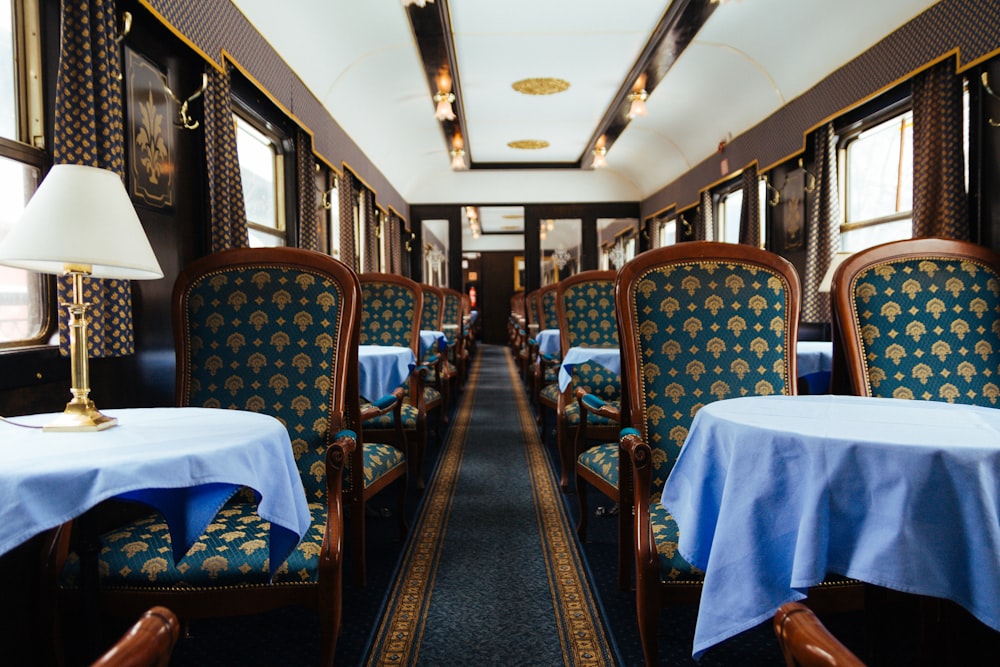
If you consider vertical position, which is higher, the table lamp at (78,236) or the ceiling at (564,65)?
→ the ceiling at (564,65)

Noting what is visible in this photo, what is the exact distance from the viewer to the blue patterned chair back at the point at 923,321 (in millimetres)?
1939

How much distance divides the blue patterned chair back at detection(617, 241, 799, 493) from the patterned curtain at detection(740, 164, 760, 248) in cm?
524

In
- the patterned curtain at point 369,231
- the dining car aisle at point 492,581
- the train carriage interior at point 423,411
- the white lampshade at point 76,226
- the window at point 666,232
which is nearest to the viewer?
the train carriage interior at point 423,411

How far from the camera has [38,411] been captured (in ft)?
6.80

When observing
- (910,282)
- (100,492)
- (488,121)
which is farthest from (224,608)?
(488,121)

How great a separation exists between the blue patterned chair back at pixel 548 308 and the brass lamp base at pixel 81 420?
4.03 meters

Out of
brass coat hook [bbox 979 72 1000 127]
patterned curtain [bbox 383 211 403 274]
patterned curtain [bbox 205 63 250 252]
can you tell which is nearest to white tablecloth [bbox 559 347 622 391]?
patterned curtain [bbox 205 63 250 252]

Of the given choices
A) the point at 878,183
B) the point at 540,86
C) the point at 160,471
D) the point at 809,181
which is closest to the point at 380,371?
the point at 160,471

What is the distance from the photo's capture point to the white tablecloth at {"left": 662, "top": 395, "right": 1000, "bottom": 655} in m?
1.01

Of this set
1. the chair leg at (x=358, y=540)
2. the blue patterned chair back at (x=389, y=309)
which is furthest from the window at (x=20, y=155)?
the blue patterned chair back at (x=389, y=309)

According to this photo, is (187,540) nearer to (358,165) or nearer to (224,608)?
(224,608)

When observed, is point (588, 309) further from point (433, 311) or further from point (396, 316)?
point (433, 311)

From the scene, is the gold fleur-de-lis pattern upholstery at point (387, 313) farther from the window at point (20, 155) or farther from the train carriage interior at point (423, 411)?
the window at point (20, 155)

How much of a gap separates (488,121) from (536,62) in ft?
7.57
